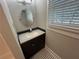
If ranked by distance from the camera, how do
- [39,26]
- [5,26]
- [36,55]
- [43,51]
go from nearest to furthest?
[5,26], [36,55], [43,51], [39,26]

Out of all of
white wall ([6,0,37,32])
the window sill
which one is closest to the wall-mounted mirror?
white wall ([6,0,37,32])

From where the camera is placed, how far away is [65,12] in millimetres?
1169

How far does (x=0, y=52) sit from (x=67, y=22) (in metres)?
1.19

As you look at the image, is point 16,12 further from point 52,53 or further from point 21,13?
point 52,53

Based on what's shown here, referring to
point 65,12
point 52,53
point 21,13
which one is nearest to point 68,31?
point 65,12

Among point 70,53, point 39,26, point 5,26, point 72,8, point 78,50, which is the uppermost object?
point 72,8

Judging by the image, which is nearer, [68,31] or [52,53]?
[68,31]

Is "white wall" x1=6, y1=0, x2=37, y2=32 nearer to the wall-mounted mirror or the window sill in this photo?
the wall-mounted mirror

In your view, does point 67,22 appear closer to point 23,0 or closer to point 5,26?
point 5,26

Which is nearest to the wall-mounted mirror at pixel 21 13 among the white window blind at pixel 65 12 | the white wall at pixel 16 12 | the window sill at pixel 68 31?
the white wall at pixel 16 12

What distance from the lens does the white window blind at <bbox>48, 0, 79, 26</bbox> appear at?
998 mm

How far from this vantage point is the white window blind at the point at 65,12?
3.27 feet

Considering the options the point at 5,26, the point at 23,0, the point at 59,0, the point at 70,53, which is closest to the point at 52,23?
the point at 59,0

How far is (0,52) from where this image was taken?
0.54m
